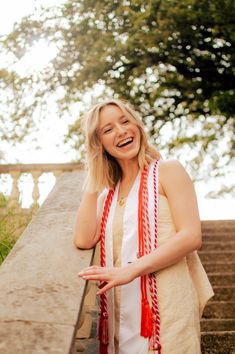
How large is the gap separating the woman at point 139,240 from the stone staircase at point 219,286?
173cm

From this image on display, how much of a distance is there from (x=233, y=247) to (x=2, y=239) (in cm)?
326

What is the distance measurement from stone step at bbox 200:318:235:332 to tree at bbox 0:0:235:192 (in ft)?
19.1

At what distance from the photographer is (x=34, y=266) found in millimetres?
2105

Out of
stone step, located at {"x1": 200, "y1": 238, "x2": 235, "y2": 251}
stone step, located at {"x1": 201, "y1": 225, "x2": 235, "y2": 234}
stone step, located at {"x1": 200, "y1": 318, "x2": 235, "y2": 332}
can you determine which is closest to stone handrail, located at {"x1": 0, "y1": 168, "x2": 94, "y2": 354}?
stone step, located at {"x1": 200, "y1": 318, "x2": 235, "y2": 332}

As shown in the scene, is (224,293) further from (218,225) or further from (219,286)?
(218,225)

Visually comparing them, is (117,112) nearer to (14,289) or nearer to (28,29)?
(14,289)

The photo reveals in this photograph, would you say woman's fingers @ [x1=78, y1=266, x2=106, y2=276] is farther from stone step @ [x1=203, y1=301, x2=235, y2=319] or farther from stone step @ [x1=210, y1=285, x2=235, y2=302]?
stone step @ [x1=210, y1=285, x2=235, y2=302]

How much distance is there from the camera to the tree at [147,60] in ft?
31.4

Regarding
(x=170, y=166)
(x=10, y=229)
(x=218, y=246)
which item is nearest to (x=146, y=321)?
(x=170, y=166)

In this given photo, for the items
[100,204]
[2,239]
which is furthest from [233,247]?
[100,204]

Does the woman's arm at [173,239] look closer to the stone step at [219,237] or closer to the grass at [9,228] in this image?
the grass at [9,228]

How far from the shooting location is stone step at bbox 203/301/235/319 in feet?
13.8

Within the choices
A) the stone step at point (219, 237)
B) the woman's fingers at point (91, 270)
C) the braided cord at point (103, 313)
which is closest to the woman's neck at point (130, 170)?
the braided cord at point (103, 313)

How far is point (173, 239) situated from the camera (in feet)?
6.37
